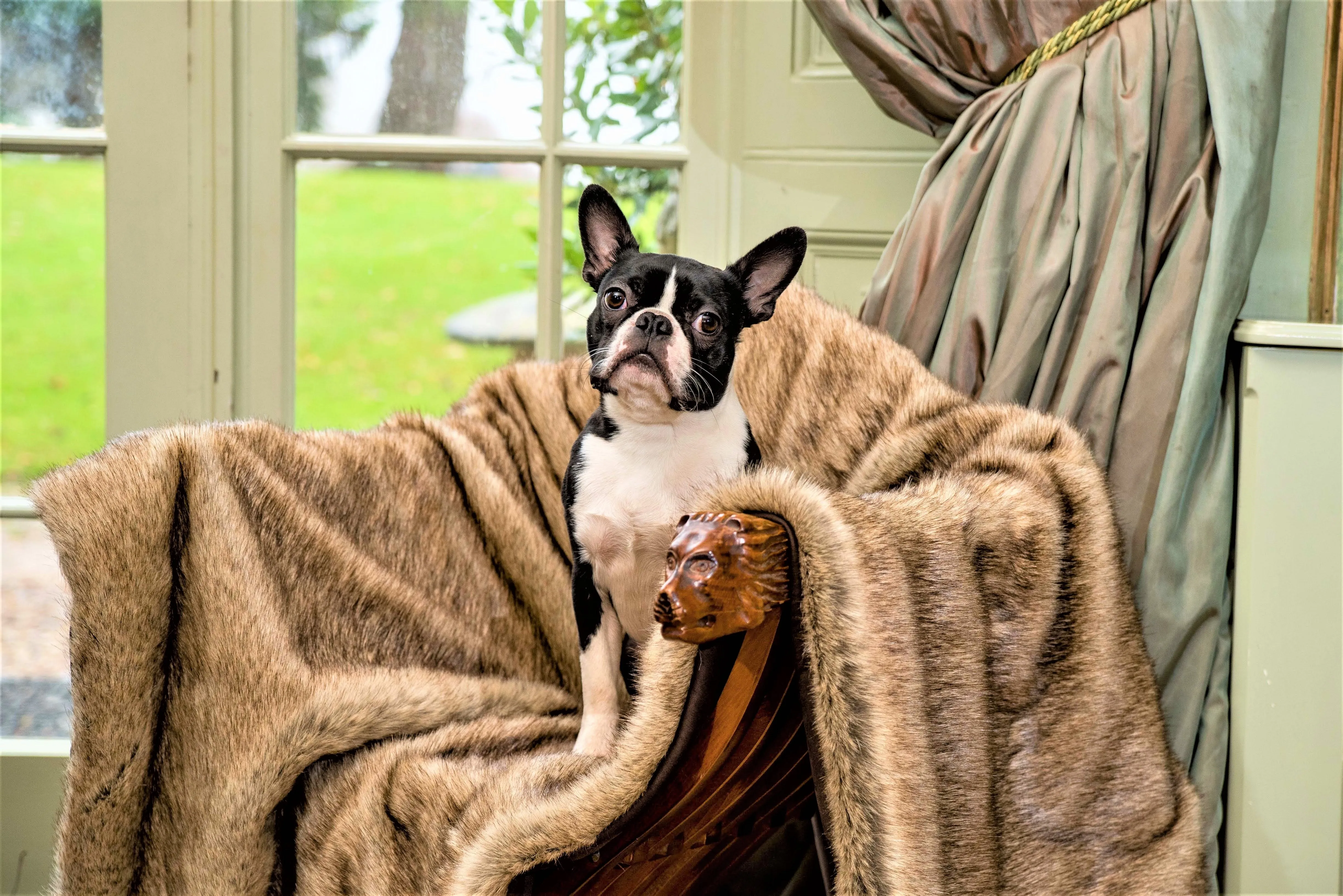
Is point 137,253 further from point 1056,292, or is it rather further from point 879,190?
point 1056,292

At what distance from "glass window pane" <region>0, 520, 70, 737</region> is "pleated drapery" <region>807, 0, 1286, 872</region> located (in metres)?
1.29

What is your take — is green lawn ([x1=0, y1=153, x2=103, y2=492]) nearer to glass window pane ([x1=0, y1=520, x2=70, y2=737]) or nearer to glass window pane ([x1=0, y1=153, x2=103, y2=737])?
glass window pane ([x1=0, y1=153, x2=103, y2=737])

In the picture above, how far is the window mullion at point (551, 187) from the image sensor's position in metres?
1.89

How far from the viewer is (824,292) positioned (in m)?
1.93

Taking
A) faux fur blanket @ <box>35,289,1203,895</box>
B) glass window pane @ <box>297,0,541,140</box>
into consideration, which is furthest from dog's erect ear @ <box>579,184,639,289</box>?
glass window pane @ <box>297,0,541,140</box>

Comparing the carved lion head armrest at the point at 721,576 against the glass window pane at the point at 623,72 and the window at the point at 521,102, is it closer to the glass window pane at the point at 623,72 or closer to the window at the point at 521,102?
the window at the point at 521,102

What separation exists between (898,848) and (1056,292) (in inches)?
36.3

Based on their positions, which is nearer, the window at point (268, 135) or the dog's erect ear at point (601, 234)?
the dog's erect ear at point (601, 234)

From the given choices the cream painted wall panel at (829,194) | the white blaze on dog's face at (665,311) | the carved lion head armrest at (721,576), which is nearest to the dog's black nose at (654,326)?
the white blaze on dog's face at (665,311)

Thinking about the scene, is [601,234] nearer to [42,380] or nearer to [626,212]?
[626,212]

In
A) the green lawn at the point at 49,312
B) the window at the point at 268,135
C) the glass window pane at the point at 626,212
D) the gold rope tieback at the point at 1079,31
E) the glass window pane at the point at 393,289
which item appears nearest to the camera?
the gold rope tieback at the point at 1079,31

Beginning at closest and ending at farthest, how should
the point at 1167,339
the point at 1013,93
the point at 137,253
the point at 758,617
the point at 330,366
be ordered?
the point at 758,617
the point at 1167,339
the point at 1013,93
the point at 137,253
the point at 330,366

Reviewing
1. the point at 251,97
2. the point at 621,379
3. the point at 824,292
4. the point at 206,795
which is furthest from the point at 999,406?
the point at 251,97

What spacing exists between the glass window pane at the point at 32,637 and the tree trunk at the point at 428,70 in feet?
3.46
